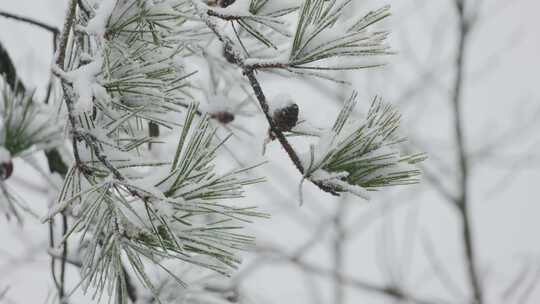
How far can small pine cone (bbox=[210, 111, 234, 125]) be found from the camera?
129 cm

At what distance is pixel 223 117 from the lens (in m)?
1.29

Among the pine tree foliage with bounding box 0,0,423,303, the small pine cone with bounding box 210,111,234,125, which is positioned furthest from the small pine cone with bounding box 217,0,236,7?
the small pine cone with bounding box 210,111,234,125

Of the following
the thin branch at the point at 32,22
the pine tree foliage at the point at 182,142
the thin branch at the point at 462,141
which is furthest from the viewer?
the thin branch at the point at 462,141

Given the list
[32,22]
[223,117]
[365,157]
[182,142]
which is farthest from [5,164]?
[365,157]

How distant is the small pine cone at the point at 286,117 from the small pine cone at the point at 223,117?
46 centimetres

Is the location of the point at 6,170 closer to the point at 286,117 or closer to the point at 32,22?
the point at 32,22

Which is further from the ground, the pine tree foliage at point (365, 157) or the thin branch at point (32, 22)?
the thin branch at point (32, 22)

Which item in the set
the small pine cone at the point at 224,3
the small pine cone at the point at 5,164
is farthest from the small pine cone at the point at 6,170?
the small pine cone at the point at 224,3

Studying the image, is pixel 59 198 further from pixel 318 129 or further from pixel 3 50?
pixel 3 50

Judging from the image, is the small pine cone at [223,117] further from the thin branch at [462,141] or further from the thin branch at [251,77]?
the thin branch at [462,141]

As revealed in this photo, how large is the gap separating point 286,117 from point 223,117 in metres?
0.47

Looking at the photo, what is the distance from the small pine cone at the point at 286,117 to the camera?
2.74 feet

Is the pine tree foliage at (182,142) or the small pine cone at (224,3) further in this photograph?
the small pine cone at (224,3)

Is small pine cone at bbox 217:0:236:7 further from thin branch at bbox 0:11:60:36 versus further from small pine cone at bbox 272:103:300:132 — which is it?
thin branch at bbox 0:11:60:36
